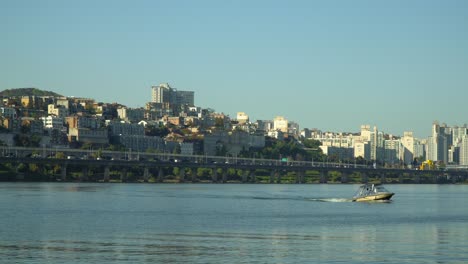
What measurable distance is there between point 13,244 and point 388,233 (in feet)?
70.6

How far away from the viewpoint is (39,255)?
153ft

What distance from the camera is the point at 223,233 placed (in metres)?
58.9

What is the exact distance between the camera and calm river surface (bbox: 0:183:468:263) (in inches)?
1848

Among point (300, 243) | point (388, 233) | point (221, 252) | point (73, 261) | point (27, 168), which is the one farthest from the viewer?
point (27, 168)

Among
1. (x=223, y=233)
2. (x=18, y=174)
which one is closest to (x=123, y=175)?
(x=18, y=174)

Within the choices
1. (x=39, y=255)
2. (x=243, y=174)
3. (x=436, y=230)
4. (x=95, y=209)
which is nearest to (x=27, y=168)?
(x=243, y=174)

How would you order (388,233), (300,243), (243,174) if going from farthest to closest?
(243,174)
(388,233)
(300,243)

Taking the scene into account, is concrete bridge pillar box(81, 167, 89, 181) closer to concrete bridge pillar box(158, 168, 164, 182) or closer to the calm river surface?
concrete bridge pillar box(158, 168, 164, 182)

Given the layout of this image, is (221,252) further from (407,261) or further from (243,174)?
(243,174)

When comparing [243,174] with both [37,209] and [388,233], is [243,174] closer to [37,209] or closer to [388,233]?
[37,209]

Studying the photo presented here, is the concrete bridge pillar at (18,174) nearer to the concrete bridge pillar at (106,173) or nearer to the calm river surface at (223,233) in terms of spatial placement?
the concrete bridge pillar at (106,173)

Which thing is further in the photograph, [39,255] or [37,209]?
[37,209]

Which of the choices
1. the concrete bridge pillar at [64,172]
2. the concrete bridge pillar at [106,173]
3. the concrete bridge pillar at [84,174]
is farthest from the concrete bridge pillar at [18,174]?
the concrete bridge pillar at [106,173]

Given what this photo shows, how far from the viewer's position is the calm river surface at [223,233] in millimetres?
46938
